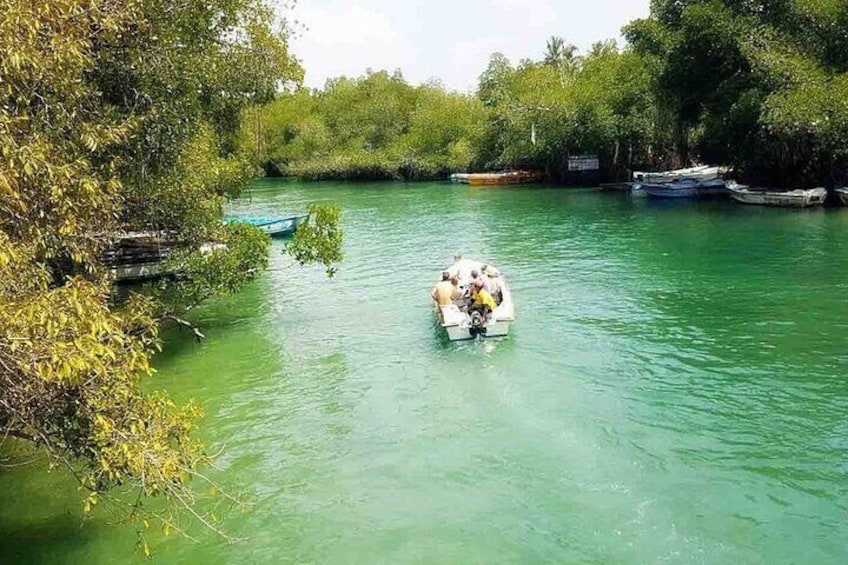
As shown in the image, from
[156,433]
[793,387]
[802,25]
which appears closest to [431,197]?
[802,25]

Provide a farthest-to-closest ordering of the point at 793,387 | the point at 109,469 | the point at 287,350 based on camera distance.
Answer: the point at 287,350 → the point at 793,387 → the point at 109,469

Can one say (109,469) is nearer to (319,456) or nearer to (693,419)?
(319,456)

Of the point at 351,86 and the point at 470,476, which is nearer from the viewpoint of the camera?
the point at 470,476

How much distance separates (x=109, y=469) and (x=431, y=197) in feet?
160

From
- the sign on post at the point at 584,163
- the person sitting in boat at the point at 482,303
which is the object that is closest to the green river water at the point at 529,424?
the person sitting in boat at the point at 482,303

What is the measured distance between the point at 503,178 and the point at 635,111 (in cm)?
1266

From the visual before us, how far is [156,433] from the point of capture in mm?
7180

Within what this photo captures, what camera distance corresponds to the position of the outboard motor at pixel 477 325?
16.9 meters

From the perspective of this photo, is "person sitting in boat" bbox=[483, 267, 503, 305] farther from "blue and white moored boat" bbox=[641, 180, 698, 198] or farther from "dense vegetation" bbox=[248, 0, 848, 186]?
"blue and white moored boat" bbox=[641, 180, 698, 198]

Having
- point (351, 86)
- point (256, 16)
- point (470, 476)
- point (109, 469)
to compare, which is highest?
point (351, 86)

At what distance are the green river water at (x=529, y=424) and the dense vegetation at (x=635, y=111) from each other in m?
11.2

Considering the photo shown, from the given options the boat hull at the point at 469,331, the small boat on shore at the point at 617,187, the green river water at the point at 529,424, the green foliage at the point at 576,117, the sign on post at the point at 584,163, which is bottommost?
the green river water at the point at 529,424

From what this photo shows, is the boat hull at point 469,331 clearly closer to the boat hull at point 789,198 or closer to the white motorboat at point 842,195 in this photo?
the boat hull at point 789,198

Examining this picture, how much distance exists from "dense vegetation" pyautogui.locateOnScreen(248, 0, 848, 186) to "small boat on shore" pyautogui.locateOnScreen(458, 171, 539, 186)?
152 cm
